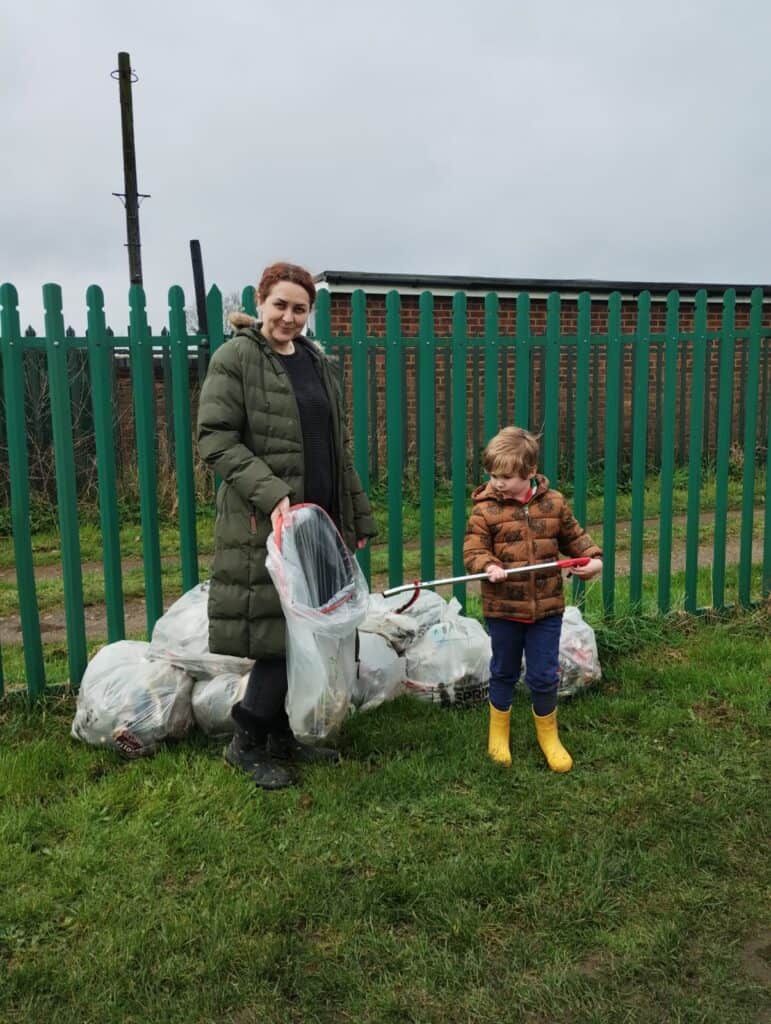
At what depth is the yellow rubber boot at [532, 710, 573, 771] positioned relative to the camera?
3.25 m

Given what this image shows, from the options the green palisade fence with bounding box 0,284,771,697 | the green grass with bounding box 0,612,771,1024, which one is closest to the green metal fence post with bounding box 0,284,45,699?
the green palisade fence with bounding box 0,284,771,697

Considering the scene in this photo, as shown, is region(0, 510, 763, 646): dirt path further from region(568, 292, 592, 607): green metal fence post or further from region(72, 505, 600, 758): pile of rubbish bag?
region(72, 505, 600, 758): pile of rubbish bag

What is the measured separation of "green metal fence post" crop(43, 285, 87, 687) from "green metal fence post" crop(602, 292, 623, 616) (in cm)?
272

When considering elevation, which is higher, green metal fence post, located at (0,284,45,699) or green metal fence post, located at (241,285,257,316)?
green metal fence post, located at (241,285,257,316)

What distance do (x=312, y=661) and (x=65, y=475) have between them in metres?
1.65

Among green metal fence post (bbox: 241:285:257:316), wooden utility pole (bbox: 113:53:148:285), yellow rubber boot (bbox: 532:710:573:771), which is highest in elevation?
wooden utility pole (bbox: 113:53:148:285)

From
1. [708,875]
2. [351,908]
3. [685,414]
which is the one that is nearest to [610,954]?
[708,875]

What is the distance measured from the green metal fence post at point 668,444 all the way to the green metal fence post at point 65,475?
3.16 metres

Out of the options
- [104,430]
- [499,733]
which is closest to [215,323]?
[104,430]

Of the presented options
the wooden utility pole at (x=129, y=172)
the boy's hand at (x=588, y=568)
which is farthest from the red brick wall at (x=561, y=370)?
the boy's hand at (x=588, y=568)

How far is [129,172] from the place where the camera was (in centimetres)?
1336

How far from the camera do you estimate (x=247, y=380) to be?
300 centimetres

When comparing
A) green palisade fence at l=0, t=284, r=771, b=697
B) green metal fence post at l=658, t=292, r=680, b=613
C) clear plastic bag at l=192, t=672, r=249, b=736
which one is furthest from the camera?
green metal fence post at l=658, t=292, r=680, b=613

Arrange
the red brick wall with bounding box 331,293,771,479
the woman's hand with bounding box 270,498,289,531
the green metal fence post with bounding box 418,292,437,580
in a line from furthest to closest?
the red brick wall with bounding box 331,293,771,479 < the green metal fence post with bounding box 418,292,437,580 < the woman's hand with bounding box 270,498,289,531
